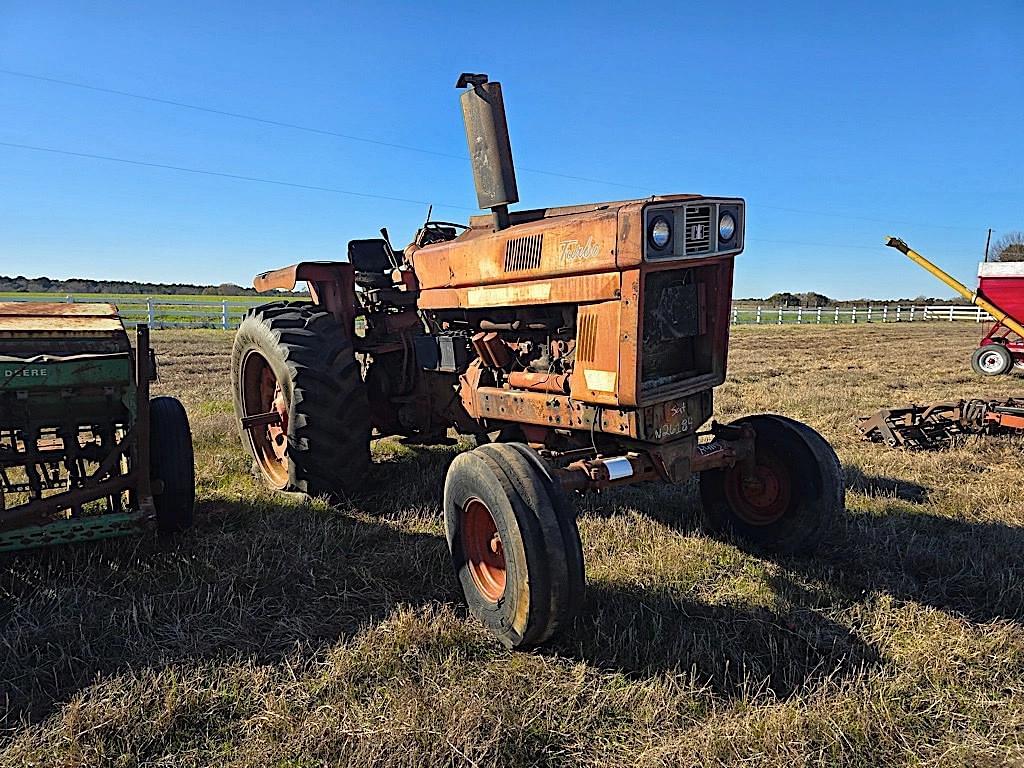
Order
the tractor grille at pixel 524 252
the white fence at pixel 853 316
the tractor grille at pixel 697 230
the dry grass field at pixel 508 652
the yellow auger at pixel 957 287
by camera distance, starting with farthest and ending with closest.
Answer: the white fence at pixel 853 316
the yellow auger at pixel 957 287
the tractor grille at pixel 524 252
the tractor grille at pixel 697 230
the dry grass field at pixel 508 652

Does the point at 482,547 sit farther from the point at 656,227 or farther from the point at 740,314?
the point at 740,314

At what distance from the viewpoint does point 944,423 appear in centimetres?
677

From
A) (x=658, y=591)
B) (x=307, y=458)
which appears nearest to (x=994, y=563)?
(x=658, y=591)

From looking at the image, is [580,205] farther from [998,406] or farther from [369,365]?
[998,406]

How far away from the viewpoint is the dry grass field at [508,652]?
2.42 m

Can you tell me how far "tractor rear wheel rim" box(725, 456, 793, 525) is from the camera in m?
4.05

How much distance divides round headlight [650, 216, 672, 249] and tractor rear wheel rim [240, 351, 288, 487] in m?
3.27

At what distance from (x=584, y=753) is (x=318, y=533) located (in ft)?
7.81

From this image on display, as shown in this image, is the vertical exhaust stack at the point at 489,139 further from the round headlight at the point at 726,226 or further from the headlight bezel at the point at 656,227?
the round headlight at the point at 726,226

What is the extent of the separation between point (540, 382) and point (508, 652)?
1.45 m

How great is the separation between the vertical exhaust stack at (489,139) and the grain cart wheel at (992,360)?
41.0 ft

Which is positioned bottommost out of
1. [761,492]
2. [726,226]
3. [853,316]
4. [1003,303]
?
[761,492]

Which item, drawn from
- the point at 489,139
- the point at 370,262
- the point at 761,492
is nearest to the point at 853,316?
the point at 370,262

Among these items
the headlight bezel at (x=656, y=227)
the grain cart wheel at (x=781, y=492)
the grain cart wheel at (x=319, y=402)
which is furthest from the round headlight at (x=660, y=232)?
the grain cart wheel at (x=319, y=402)
